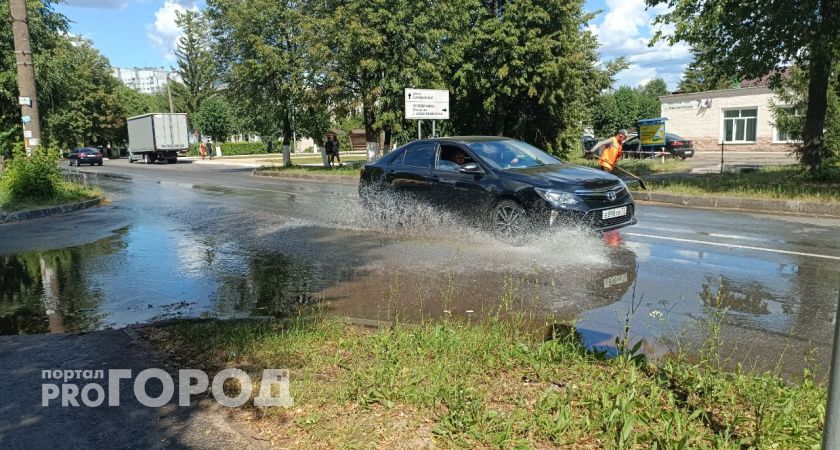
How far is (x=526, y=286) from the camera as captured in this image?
6320mm

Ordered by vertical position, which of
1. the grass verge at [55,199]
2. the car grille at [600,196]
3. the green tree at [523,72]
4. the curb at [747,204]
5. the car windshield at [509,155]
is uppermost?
the green tree at [523,72]

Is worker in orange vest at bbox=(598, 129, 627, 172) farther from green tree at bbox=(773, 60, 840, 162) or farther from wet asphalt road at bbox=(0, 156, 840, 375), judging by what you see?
green tree at bbox=(773, 60, 840, 162)

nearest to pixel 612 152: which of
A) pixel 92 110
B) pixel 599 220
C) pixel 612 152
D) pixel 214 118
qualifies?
pixel 612 152

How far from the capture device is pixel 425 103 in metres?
20.8

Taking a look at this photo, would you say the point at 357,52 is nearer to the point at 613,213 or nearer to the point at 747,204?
the point at 747,204

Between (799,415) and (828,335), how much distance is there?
196cm

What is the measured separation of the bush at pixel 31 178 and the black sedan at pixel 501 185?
1007cm

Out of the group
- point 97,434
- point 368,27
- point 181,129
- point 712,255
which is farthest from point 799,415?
point 181,129

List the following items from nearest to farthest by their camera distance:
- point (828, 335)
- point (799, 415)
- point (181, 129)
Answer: point (799, 415) → point (828, 335) → point (181, 129)

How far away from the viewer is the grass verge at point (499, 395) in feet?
10.0

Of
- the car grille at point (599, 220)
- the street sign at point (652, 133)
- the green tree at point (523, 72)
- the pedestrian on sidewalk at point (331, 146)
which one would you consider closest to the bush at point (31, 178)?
the car grille at point (599, 220)

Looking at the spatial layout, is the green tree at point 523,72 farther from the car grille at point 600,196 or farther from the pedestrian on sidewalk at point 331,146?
the car grille at point 600,196

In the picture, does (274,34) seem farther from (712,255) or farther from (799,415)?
(799,415)

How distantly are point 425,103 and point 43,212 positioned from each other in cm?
1188
